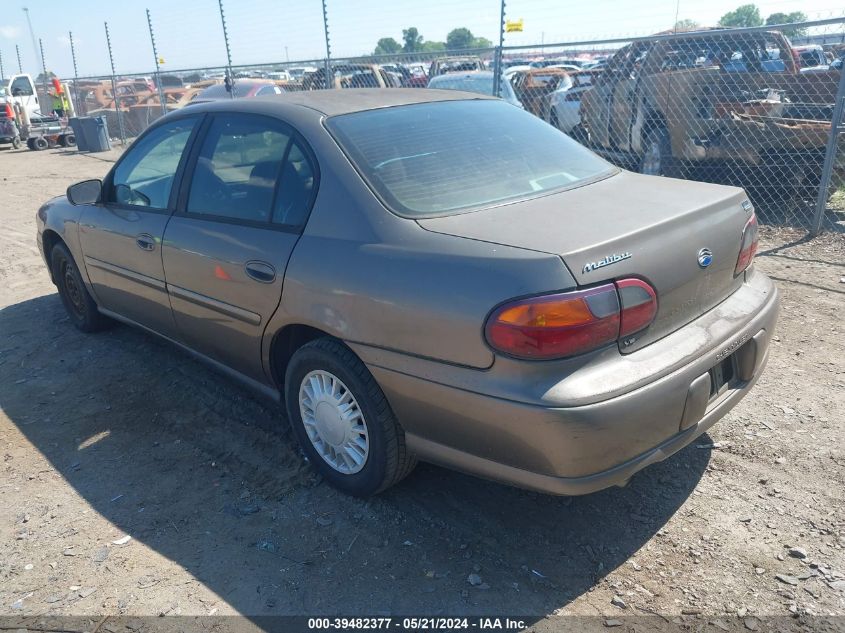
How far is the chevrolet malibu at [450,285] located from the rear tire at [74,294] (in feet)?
4.15

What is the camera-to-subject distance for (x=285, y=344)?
3258mm

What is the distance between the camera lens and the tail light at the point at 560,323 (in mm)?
2264

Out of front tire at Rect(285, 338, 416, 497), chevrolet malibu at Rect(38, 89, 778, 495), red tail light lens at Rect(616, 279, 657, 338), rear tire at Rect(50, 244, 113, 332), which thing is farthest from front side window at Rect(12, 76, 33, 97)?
red tail light lens at Rect(616, 279, 657, 338)

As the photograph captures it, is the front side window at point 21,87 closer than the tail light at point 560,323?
No

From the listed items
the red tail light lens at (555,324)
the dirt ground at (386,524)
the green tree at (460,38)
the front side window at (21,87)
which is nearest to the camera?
A: the red tail light lens at (555,324)

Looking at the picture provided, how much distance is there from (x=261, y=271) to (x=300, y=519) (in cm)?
109

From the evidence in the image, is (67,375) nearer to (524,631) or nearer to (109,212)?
(109,212)

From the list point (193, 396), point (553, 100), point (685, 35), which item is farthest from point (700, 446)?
point (553, 100)

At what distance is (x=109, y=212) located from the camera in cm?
432

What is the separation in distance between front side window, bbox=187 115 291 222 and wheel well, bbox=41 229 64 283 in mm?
2047

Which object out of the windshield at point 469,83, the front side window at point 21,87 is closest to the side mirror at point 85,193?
the windshield at point 469,83

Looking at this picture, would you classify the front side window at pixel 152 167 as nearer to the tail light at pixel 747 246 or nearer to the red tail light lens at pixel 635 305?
the red tail light lens at pixel 635 305

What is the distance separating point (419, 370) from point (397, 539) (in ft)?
2.56

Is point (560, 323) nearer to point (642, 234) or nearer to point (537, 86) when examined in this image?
point (642, 234)
